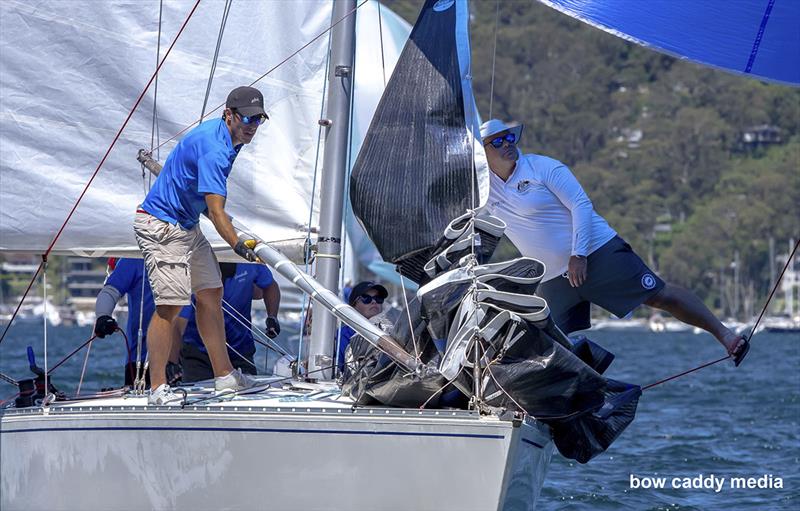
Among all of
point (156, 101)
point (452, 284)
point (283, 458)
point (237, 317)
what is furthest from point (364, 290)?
point (283, 458)

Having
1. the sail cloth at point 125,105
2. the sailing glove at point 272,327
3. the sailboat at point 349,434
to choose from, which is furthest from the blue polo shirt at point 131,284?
the sailboat at point 349,434

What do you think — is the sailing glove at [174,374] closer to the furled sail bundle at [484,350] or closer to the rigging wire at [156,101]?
the rigging wire at [156,101]

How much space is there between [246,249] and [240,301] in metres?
2.21

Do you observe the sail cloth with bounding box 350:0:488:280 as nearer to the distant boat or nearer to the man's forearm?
the man's forearm

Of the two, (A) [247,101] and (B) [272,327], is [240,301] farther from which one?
(A) [247,101]

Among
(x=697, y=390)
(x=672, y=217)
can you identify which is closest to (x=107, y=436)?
(x=697, y=390)

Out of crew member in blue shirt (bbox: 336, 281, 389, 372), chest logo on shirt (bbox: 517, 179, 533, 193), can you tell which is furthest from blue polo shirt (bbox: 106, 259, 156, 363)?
chest logo on shirt (bbox: 517, 179, 533, 193)

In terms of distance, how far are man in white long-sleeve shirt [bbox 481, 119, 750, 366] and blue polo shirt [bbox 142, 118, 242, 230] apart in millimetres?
1163

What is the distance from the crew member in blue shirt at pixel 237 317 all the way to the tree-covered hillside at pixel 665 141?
233ft

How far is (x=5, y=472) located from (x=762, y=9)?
3.25 metres

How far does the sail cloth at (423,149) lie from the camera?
5438mm

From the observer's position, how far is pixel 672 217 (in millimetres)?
91688

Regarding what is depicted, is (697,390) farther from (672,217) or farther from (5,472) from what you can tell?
(672,217)

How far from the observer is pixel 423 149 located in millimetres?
5531
